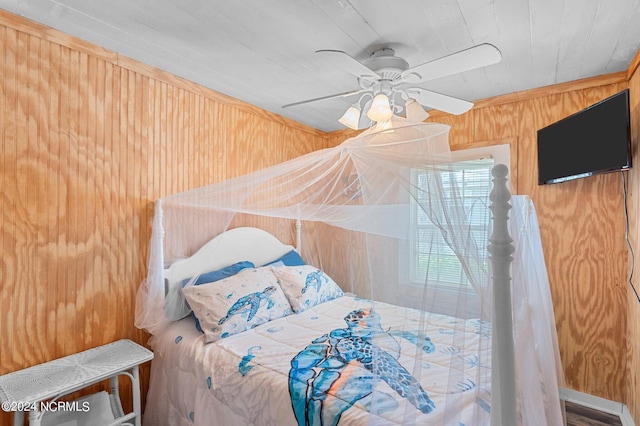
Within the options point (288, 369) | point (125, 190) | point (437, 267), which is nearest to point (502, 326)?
point (437, 267)

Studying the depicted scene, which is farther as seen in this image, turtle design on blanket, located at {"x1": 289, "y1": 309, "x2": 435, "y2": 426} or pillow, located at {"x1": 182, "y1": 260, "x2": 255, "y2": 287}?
pillow, located at {"x1": 182, "y1": 260, "x2": 255, "y2": 287}

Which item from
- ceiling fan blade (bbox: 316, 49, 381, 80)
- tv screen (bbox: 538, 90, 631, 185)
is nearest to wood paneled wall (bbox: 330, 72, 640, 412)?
tv screen (bbox: 538, 90, 631, 185)

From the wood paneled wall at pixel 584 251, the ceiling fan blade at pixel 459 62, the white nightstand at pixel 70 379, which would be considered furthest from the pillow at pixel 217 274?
the wood paneled wall at pixel 584 251

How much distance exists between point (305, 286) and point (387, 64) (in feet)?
5.48

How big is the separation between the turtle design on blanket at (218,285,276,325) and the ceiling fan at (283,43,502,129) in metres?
1.32

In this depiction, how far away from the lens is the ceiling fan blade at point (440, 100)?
201 cm

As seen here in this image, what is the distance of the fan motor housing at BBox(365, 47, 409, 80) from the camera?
196cm

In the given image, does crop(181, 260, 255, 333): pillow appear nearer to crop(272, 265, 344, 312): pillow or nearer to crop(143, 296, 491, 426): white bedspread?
crop(143, 296, 491, 426): white bedspread

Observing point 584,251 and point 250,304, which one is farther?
point 584,251

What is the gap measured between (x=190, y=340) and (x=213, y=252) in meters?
0.70

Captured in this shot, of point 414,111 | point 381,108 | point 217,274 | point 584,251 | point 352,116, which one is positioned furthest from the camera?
point 584,251

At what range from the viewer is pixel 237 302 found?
224 centimetres

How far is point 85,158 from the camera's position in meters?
2.12

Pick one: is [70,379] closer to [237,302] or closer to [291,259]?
[237,302]
